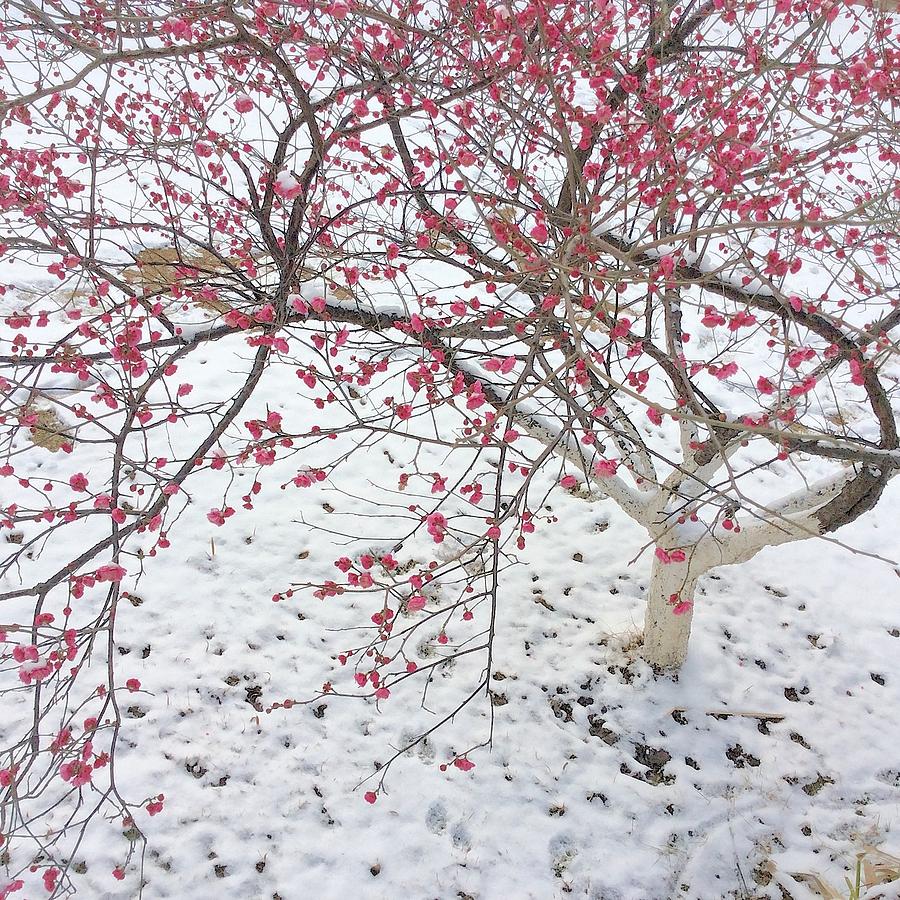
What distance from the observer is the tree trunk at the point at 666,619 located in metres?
3.44

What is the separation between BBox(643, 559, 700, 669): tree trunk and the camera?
344 cm

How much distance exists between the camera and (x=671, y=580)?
3.47 meters

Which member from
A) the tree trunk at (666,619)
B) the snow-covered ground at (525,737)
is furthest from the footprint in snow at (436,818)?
the tree trunk at (666,619)

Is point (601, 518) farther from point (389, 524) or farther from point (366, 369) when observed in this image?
point (366, 369)

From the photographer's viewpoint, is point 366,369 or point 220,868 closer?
point 366,369

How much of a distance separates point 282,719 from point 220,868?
71cm

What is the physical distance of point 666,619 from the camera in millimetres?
3592

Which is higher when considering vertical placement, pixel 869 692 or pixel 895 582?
pixel 895 582

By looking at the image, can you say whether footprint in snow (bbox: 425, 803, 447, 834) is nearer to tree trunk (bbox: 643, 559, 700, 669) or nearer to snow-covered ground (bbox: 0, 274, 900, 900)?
snow-covered ground (bbox: 0, 274, 900, 900)

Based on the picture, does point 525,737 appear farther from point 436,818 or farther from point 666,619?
point 666,619

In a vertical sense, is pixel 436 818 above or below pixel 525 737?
below

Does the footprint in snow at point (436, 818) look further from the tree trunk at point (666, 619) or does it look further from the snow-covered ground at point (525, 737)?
the tree trunk at point (666, 619)

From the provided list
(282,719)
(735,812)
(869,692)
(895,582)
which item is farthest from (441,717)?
(895,582)

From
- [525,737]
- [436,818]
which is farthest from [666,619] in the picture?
[436,818]
